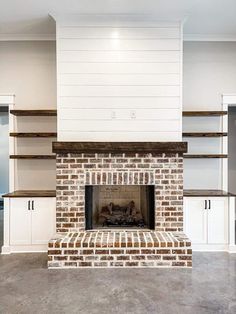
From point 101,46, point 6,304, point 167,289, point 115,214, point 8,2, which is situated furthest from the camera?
point 115,214

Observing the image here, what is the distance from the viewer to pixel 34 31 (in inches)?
156

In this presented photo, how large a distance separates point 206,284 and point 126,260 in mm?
910

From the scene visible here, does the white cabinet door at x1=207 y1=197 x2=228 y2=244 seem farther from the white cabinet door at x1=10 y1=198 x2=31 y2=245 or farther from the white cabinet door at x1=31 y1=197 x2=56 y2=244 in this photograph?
the white cabinet door at x1=10 y1=198 x2=31 y2=245

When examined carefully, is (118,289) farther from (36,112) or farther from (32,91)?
(32,91)

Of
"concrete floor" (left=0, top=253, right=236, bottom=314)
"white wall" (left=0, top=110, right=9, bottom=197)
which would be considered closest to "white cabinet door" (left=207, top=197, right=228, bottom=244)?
"concrete floor" (left=0, top=253, right=236, bottom=314)

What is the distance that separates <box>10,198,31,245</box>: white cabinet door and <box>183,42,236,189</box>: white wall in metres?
2.35

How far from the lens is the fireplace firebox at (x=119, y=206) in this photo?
12.3 feet

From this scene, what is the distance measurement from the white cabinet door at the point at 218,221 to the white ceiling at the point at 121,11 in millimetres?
2393

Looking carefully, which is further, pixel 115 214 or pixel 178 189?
pixel 115 214

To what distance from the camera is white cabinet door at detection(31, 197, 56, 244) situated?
3699 mm

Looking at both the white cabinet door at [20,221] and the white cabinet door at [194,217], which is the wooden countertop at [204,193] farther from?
the white cabinet door at [20,221]

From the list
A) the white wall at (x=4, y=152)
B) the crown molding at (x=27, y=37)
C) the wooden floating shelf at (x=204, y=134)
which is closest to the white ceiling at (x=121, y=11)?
the crown molding at (x=27, y=37)

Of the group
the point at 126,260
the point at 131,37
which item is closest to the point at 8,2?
the point at 131,37

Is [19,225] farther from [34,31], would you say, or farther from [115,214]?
[34,31]
